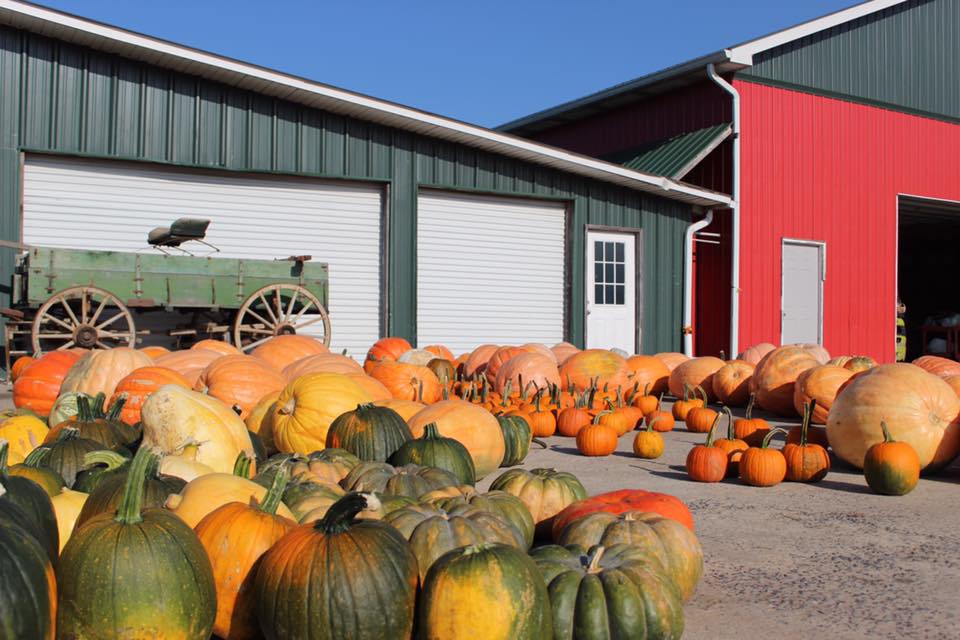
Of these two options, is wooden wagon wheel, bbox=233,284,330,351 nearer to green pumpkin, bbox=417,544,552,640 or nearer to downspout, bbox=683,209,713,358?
downspout, bbox=683,209,713,358

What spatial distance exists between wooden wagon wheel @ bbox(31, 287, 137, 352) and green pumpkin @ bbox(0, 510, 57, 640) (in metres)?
9.38

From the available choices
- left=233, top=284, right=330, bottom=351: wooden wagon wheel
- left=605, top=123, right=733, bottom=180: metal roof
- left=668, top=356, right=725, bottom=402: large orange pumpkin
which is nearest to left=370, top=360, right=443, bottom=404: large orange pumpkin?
left=668, top=356, right=725, bottom=402: large orange pumpkin

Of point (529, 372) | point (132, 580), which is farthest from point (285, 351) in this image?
point (132, 580)

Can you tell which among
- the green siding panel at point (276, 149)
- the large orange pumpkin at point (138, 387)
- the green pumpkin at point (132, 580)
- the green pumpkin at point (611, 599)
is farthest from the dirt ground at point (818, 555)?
the green siding panel at point (276, 149)

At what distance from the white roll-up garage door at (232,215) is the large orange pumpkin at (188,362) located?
566 centimetres

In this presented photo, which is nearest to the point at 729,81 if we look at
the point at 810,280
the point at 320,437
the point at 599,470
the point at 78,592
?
the point at 810,280

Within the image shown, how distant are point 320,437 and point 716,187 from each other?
562 inches

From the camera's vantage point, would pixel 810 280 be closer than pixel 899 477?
No

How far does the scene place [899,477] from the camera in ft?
18.6

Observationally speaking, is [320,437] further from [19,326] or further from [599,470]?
[19,326]

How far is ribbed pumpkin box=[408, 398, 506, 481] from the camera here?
584cm

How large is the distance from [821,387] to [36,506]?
7397 millimetres

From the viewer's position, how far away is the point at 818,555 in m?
4.29

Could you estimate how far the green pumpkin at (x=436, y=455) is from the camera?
4828 mm
